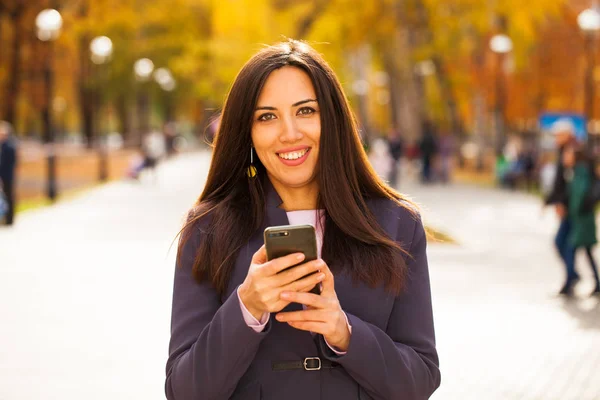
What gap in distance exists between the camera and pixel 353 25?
1316 inches

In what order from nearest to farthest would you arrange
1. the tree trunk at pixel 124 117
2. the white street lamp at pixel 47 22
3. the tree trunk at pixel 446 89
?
1. the white street lamp at pixel 47 22
2. the tree trunk at pixel 446 89
3. the tree trunk at pixel 124 117

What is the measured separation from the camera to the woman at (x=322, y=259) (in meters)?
2.59

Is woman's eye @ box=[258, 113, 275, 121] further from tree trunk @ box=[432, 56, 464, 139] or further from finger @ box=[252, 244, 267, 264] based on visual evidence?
tree trunk @ box=[432, 56, 464, 139]

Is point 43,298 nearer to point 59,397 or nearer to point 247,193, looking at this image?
point 59,397

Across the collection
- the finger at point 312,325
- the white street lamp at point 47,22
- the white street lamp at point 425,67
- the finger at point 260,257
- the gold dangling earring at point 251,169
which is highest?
the white street lamp at point 47,22

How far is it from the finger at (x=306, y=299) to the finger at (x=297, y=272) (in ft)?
0.10

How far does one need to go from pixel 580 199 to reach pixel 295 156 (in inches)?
358

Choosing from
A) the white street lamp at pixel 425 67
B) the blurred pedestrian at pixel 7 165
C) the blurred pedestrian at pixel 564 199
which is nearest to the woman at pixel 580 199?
the blurred pedestrian at pixel 564 199

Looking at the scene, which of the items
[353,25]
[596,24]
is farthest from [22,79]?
[596,24]

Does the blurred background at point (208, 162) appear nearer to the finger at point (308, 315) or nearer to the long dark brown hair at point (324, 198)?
the long dark brown hair at point (324, 198)

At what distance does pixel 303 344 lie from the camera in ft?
8.78

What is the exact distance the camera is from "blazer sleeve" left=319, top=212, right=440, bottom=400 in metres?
2.59

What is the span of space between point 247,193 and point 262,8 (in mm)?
39043

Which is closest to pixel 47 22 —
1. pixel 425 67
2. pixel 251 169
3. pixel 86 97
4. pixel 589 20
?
pixel 589 20
